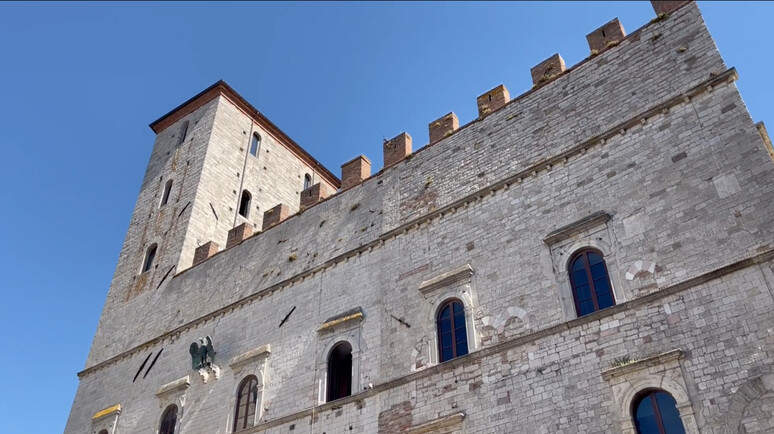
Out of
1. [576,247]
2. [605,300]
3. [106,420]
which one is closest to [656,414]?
[605,300]

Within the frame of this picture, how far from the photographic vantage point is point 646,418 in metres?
8.35

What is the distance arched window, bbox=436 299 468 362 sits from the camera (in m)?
10.8

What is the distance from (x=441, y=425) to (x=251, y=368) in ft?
→ 16.8

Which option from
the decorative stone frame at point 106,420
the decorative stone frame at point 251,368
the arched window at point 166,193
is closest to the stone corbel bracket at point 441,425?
the decorative stone frame at point 251,368

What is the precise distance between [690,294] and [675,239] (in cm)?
91

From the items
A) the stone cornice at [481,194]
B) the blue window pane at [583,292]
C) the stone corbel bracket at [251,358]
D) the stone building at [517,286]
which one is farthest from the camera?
the stone corbel bracket at [251,358]

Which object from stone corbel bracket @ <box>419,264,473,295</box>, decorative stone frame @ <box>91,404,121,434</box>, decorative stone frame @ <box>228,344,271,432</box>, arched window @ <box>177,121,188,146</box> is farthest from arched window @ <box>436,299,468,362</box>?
arched window @ <box>177,121,188,146</box>

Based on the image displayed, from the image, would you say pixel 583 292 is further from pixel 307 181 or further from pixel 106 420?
pixel 307 181

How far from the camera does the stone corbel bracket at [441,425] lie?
9.90 metres

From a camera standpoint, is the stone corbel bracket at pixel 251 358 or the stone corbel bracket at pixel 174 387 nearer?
the stone corbel bracket at pixel 251 358

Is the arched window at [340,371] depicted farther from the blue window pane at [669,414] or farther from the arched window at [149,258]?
the arched window at [149,258]

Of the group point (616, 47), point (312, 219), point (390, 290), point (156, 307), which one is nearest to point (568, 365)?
point (390, 290)

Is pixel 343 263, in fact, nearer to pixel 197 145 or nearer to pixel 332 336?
pixel 332 336

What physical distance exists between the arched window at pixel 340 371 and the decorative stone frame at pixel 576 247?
→ 170 inches
